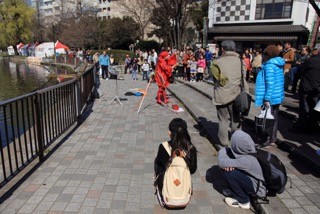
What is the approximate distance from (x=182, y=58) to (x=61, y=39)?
4200 centimetres

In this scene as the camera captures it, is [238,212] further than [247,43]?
No

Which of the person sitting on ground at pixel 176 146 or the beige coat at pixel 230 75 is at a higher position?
the beige coat at pixel 230 75

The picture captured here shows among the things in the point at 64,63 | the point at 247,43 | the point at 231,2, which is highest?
the point at 231,2

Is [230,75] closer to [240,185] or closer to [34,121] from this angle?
[240,185]

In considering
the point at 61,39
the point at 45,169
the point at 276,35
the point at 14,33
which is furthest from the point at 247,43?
the point at 14,33

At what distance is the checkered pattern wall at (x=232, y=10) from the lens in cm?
2130

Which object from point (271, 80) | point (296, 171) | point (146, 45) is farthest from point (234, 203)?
point (146, 45)

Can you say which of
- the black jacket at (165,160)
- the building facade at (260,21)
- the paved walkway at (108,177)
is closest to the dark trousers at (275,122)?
the paved walkway at (108,177)

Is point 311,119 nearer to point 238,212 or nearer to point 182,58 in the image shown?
point 238,212

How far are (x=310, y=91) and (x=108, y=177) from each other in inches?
149

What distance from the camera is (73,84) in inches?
263

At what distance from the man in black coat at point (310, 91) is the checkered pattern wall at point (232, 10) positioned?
1759cm

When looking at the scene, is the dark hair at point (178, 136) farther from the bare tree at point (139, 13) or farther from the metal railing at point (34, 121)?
the bare tree at point (139, 13)

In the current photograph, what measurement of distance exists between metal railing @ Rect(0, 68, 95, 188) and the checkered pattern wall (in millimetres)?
17702
